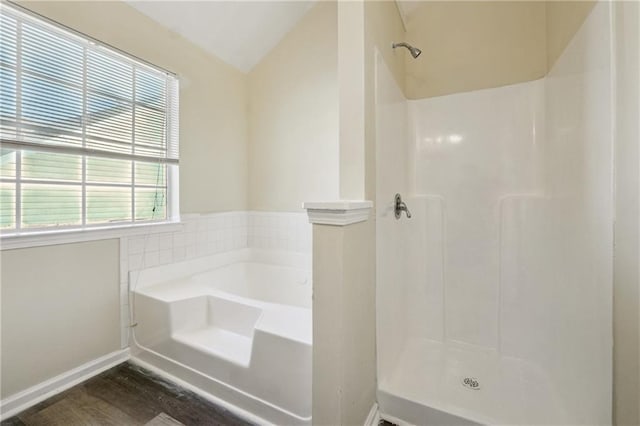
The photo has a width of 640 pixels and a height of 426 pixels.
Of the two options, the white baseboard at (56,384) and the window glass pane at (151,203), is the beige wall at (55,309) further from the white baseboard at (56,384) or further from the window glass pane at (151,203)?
the window glass pane at (151,203)

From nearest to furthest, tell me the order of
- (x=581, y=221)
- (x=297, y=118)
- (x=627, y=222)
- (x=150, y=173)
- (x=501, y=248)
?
(x=627, y=222) < (x=581, y=221) < (x=501, y=248) < (x=150, y=173) < (x=297, y=118)

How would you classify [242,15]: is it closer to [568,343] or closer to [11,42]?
[11,42]

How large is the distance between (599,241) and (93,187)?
266 cm

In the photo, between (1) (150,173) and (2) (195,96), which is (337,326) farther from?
(2) (195,96)

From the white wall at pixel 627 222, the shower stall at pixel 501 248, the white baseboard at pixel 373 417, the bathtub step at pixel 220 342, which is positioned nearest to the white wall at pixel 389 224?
the shower stall at pixel 501 248

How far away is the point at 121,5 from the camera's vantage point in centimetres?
183

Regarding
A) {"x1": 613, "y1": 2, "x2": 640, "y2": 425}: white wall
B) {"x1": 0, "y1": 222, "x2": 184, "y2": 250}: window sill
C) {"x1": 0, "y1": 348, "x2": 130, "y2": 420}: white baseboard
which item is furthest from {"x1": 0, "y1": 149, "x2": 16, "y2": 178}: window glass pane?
{"x1": 613, "y1": 2, "x2": 640, "y2": 425}: white wall

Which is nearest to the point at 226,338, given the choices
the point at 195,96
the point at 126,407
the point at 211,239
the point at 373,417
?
the point at 126,407

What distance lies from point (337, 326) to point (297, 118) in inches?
81.3

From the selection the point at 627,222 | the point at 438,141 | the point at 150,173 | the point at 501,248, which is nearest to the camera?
the point at 627,222

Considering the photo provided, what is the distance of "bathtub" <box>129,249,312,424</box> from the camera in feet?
4.12

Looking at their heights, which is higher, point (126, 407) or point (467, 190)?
point (467, 190)

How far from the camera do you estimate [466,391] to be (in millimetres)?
1437

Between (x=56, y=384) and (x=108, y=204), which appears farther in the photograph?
(x=108, y=204)
